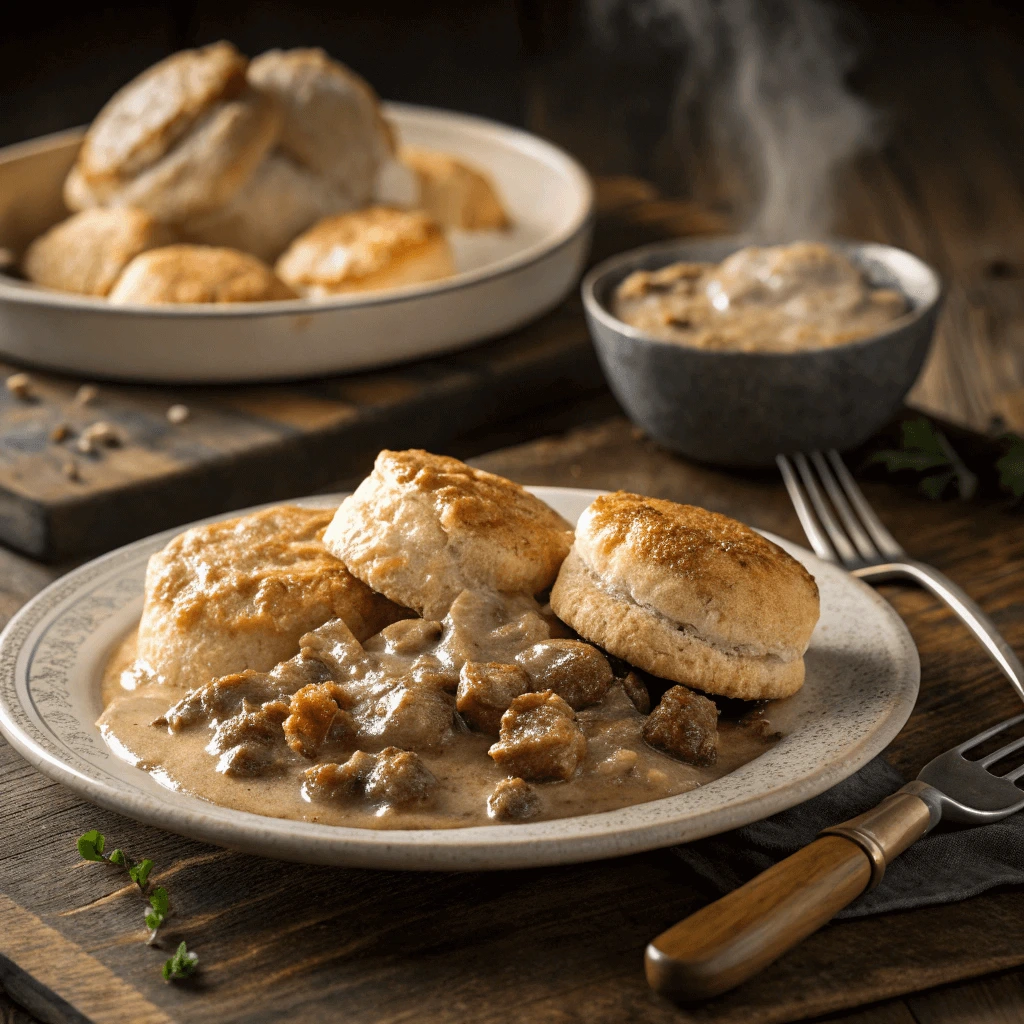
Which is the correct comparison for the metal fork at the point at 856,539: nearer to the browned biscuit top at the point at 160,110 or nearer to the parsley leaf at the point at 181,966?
the parsley leaf at the point at 181,966

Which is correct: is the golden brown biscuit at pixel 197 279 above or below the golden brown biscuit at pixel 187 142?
below

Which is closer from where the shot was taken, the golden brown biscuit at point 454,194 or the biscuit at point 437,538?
the biscuit at point 437,538

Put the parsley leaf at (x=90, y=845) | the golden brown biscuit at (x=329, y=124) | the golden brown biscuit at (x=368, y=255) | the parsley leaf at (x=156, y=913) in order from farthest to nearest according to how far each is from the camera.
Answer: the golden brown biscuit at (x=329, y=124) → the golden brown biscuit at (x=368, y=255) → the parsley leaf at (x=90, y=845) → the parsley leaf at (x=156, y=913)

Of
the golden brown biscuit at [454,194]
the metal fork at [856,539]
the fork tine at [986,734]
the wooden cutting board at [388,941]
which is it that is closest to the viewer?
the wooden cutting board at [388,941]

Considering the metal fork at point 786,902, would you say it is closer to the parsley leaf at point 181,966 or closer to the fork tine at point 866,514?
the parsley leaf at point 181,966

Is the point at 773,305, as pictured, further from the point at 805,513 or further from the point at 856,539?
the point at 856,539

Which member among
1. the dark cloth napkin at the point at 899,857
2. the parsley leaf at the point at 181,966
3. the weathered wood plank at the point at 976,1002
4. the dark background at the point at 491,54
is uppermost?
the parsley leaf at the point at 181,966

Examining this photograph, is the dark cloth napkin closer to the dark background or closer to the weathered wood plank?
the weathered wood plank

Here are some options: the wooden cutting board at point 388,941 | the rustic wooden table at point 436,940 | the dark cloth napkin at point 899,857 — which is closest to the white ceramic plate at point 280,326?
the rustic wooden table at point 436,940
